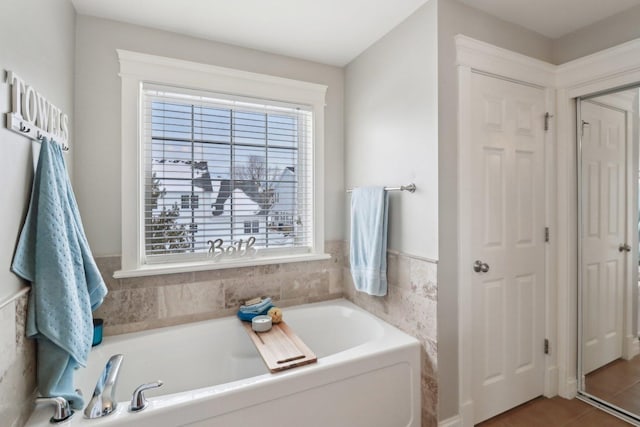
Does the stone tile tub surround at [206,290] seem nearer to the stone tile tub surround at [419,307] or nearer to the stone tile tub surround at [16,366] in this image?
the stone tile tub surround at [419,307]

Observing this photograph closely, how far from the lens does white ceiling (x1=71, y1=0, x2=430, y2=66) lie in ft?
5.74

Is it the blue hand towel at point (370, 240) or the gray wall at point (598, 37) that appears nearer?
the gray wall at point (598, 37)

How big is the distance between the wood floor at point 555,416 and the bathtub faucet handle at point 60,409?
209 centimetres

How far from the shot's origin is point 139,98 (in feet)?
6.41

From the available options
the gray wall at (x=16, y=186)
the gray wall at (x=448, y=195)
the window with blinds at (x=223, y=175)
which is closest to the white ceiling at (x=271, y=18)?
the gray wall at (x=448, y=195)

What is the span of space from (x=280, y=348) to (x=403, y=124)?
4.98 feet

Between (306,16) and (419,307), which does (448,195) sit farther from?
(306,16)

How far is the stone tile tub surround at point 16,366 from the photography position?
1005mm

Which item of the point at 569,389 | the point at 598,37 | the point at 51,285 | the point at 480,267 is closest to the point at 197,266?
the point at 51,285

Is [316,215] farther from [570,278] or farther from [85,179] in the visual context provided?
[570,278]

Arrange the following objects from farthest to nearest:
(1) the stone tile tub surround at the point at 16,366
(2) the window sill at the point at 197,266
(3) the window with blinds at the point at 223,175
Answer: (3) the window with blinds at the point at 223,175 → (2) the window sill at the point at 197,266 → (1) the stone tile tub surround at the point at 16,366

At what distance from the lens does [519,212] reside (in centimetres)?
198

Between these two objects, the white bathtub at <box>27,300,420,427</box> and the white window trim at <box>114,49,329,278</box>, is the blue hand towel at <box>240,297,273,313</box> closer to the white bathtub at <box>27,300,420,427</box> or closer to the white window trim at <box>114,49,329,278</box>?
the white bathtub at <box>27,300,420,427</box>

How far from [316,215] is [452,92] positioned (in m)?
1.28
